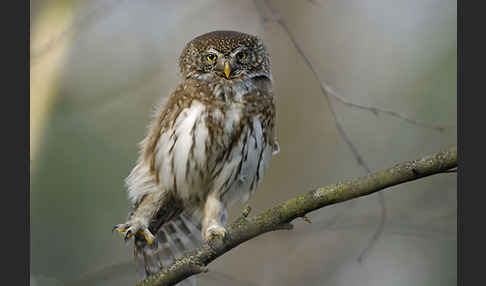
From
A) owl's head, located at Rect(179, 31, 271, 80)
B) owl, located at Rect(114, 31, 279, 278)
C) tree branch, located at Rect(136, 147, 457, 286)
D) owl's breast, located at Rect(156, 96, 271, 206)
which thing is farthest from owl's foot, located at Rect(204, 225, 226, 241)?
owl's head, located at Rect(179, 31, 271, 80)

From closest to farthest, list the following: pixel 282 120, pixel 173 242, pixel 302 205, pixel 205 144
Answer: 1. pixel 302 205
2. pixel 205 144
3. pixel 173 242
4. pixel 282 120

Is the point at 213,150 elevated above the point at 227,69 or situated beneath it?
situated beneath

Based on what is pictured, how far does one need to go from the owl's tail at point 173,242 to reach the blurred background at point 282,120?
13cm

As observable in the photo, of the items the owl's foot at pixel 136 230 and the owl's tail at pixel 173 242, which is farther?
the owl's tail at pixel 173 242

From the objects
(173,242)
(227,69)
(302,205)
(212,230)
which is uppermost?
(227,69)

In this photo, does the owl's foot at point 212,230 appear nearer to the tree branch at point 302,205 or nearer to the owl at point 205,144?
the owl at point 205,144

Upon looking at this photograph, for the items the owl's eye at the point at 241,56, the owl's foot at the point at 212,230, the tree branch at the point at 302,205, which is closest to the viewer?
the tree branch at the point at 302,205

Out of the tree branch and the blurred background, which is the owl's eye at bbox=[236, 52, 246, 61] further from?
the tree branch

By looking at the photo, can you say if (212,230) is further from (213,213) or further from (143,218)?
(143,218)

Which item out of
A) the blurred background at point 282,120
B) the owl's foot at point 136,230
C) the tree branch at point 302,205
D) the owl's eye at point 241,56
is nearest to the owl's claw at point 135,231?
the owl's foot at point 136,230

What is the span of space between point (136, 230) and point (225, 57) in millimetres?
728

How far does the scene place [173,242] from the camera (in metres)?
2.26

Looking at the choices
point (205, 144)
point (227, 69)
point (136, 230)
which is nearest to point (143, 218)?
point (136, 230)

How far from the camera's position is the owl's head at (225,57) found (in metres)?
2.06
